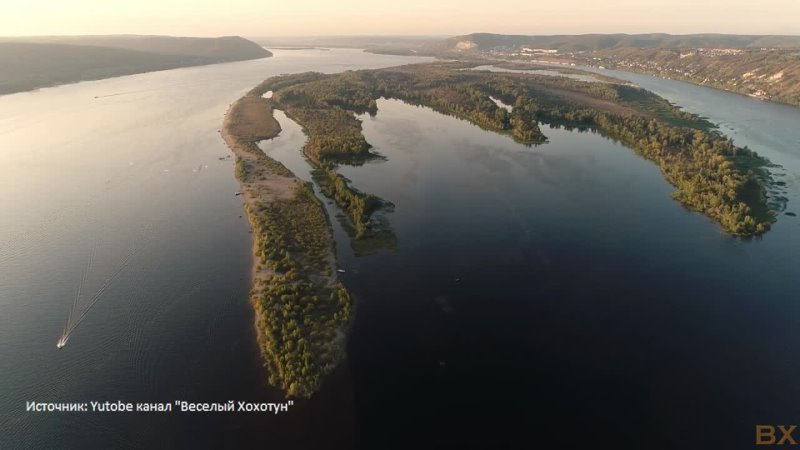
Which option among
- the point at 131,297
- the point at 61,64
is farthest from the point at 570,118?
the point at 61,64

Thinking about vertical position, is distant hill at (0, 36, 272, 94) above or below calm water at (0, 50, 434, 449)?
above

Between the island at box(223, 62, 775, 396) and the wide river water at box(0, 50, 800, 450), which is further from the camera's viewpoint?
the island at box(223, 62, 775, 396)

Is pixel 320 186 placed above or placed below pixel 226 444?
above

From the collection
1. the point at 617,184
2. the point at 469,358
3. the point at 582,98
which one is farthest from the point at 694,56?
the point at 469,358

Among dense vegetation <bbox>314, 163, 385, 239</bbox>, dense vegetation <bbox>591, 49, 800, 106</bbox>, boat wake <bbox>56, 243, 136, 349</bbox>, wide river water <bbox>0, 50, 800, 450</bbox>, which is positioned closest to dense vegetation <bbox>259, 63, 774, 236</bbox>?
dense vegetation <bbox>314, 163, 385, 239</bbox>

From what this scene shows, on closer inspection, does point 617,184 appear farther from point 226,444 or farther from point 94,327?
point 94,327

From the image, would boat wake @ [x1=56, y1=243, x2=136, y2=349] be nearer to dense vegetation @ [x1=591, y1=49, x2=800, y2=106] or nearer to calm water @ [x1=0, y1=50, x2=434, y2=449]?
calm water @ [x1=0, y1=50, x2=434, y2=449]
